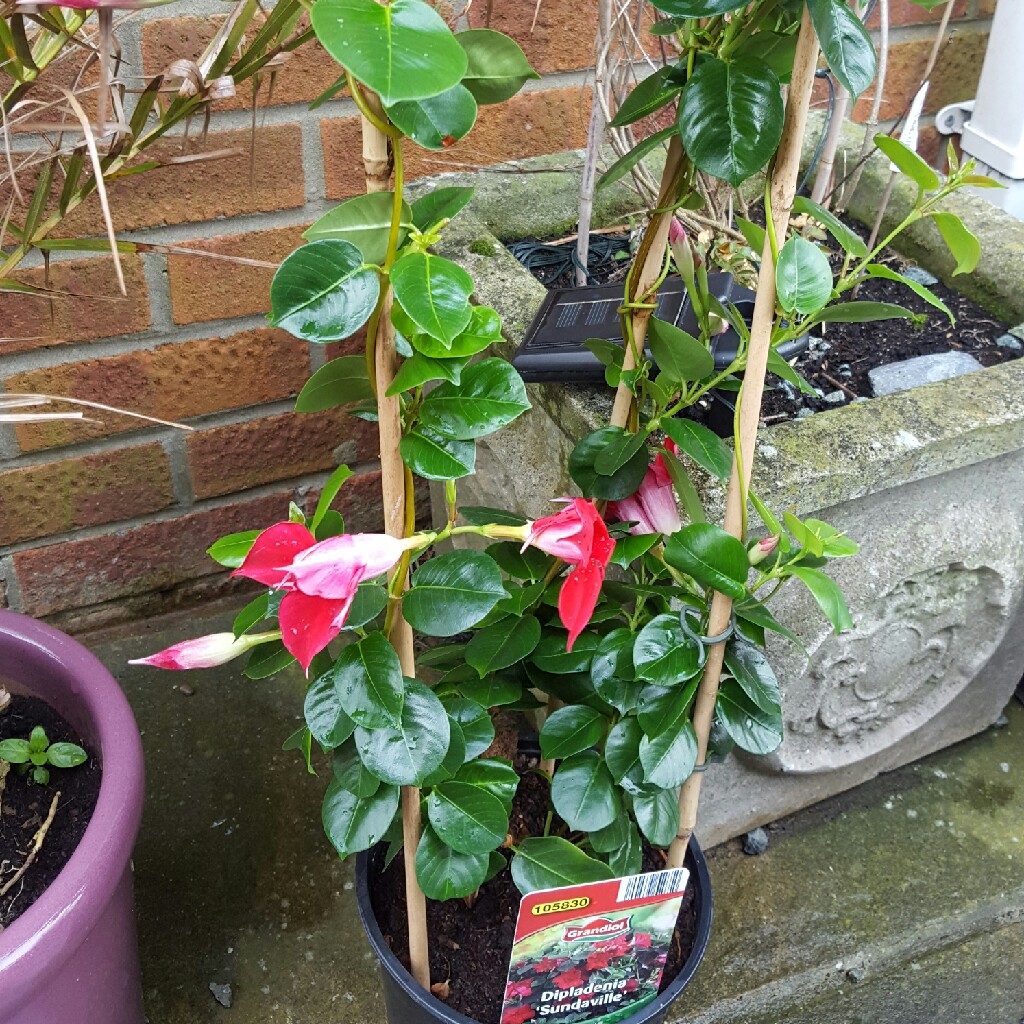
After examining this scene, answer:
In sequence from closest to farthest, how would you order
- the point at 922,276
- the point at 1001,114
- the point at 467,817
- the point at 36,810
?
the point at 467,817
the point at 36,810
the point at 922,276
the point at 1001,114

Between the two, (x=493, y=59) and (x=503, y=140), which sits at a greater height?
(x=493, y=59)

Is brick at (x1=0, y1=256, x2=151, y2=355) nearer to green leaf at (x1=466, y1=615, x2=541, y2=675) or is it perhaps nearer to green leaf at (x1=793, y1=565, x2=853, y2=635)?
green leaf at (x1=466, y1=615, x2=541, y2=675)

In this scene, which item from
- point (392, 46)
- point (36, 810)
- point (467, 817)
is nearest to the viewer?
point (392, 46)

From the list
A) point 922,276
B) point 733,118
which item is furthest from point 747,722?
point 922,276

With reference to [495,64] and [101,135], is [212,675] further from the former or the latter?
[495,64]

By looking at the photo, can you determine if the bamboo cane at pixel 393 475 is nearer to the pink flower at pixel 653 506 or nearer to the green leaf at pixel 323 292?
the green leaf at pixel 323 292

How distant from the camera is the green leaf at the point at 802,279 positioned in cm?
57

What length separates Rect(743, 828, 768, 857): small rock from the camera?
1.16 meters

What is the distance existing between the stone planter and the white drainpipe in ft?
0.85

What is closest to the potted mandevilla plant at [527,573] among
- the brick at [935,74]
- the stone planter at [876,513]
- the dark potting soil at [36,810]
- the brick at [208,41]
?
the stone planter at [876,513]

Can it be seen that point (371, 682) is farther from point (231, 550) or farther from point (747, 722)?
point (747, 722)

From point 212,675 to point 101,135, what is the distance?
0.92 m

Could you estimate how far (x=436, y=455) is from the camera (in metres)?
0.53

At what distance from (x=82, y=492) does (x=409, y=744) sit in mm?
804
